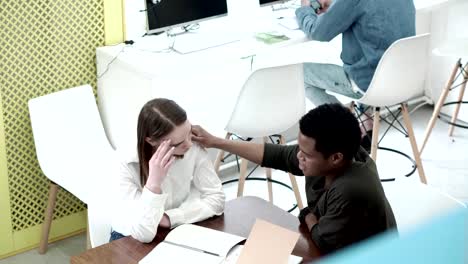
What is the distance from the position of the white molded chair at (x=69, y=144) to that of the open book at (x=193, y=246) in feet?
3.70

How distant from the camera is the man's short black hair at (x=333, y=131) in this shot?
1.86m

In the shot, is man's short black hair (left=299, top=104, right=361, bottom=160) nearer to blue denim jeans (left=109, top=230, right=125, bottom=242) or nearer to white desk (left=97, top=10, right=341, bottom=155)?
blue denim jeans (left=109, top=230, right=125, bottom=242)

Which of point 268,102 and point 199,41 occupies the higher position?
point 199,41

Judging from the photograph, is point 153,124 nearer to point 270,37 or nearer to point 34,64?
point 34,64

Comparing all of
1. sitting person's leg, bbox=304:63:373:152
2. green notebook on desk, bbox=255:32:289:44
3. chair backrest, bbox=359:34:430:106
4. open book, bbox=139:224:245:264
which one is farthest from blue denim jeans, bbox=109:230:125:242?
sitting person's leg, bbox=304:63:373:152

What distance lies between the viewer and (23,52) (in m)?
3.08

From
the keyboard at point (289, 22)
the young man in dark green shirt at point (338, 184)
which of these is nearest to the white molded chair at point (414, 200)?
the young man in dark green shirt at point (338, 184)

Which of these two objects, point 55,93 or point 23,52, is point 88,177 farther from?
point 23,52

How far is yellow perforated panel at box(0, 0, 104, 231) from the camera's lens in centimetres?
304

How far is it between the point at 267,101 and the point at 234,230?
1182 millimetres

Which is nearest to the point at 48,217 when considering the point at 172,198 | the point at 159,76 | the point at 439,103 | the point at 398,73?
the point at 159,76

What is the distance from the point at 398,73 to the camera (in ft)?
11.2

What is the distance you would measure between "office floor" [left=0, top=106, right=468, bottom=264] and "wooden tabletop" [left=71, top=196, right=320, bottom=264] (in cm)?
144

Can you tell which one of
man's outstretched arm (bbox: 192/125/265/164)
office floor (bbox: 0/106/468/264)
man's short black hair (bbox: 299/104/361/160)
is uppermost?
man's short black hair (bbox: 299/104/361/160)
